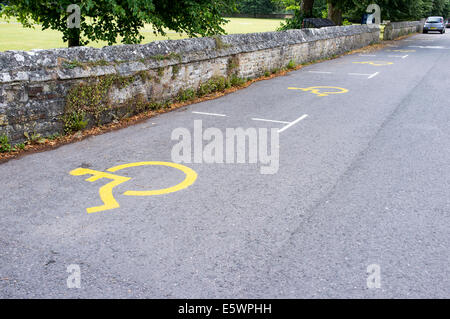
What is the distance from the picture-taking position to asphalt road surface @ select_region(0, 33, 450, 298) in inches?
150

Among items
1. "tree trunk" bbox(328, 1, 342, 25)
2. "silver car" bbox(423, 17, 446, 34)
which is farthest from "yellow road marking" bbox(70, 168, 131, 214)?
"silver car" bbox(423, 17, 446, 34)

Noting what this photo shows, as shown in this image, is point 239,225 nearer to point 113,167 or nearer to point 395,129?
point 113,167

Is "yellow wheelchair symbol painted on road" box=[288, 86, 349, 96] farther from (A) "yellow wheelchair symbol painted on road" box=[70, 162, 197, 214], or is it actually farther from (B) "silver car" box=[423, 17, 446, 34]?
(B) "silver car" box=[423, 17, 446, 34]

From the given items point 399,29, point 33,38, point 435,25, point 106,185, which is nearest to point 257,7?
point 435,25

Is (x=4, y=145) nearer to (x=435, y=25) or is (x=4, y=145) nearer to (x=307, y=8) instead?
(x=307, y=8)

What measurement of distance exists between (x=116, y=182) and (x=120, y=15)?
7782mm

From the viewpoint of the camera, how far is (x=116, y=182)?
6059 mm

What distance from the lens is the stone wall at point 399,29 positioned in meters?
34.8

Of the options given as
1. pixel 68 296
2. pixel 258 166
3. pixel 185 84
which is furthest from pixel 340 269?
pixel 185 84

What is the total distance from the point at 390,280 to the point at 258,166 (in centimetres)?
321

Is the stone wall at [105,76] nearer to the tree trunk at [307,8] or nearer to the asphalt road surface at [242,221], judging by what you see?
the asphalt road surface at [242,221]

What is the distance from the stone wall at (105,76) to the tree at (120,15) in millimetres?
1496

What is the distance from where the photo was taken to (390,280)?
3.84 metres

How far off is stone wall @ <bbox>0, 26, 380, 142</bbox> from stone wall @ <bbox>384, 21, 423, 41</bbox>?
24.0 m
